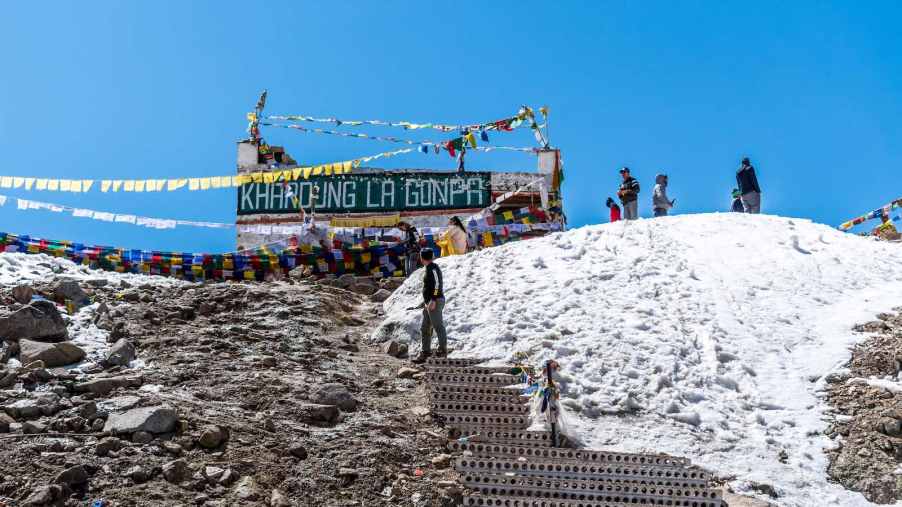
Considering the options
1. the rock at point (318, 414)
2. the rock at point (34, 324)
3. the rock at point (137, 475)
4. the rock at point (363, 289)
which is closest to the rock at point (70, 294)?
the rock at point (34, 324)

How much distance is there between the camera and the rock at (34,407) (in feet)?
33.2

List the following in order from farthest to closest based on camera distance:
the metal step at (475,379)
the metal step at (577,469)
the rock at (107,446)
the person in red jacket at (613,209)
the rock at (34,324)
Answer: the person in red jacket at (613,209) < the metal step at (475,379) < the rock at (34,324) < the metal step at (577,469) < the rock at (107,446)

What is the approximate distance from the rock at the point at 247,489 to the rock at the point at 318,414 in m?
1.64

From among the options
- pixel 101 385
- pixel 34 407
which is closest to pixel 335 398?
pixel 101 385

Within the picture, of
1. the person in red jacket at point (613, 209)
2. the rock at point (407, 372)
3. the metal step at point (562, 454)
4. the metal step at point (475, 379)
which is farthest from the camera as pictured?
the person in red jacket at point (613, 209)

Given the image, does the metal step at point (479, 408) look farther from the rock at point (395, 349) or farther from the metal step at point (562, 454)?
the rock at point (395, 349)

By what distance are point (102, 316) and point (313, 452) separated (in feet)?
16.7

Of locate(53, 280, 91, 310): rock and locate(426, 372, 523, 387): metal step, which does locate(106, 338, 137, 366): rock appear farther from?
locate(426, 372, 523, 387): metal step

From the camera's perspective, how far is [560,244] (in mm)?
18438

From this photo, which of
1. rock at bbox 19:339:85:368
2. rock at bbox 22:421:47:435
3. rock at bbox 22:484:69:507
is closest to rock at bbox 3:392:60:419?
rock at bbox 22:421:47:435

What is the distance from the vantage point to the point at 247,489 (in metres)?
9.19

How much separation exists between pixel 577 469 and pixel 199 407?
13.5ft

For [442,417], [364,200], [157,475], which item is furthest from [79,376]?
[364,200]

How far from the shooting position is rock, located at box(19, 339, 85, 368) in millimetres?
11688
